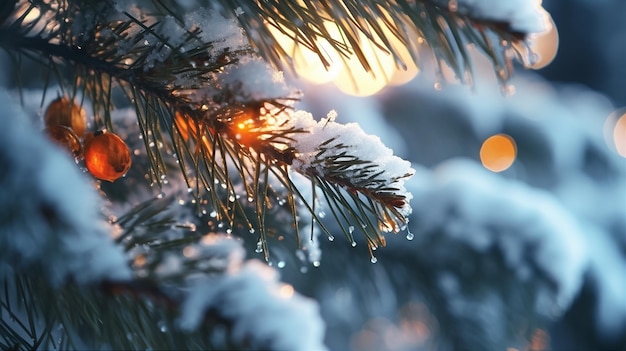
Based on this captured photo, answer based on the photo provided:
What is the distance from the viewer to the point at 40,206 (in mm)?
242

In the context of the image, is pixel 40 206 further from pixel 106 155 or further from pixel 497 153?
pixel 497 153

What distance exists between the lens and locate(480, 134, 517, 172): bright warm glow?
1595 millimetres

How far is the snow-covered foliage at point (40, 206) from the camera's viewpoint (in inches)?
9.5

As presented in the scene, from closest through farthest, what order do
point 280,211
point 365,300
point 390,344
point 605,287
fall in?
1. point 280,211
2. point 365,300
3. point 605,287
4. point 390,344

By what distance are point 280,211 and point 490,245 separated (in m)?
0.38

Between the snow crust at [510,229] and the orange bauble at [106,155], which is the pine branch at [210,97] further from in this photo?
the snow crust at [510,229]

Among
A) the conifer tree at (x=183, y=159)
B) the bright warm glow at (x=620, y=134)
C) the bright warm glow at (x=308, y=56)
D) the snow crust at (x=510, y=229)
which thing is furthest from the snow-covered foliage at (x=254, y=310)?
the bright warm glow at (x=620, y=134)

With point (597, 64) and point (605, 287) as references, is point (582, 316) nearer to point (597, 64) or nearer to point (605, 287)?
point (605, 287)

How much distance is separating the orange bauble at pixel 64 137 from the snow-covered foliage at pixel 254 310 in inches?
3.6

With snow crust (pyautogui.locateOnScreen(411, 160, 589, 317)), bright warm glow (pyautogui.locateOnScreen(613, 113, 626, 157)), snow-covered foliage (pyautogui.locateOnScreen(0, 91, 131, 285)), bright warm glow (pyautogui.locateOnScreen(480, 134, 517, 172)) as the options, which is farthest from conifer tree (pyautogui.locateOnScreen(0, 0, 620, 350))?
bright warm glow (pyautogui.locateOnScreen(613, 113, 626, 157))

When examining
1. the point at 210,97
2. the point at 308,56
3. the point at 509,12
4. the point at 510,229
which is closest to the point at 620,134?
the point at 510,229

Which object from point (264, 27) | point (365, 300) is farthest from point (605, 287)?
point (264, 27)

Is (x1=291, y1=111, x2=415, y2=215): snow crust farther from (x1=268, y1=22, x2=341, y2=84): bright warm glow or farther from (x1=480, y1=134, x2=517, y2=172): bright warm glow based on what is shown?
(x1=480, y1=134, x2=517, y2=172): bright warm glow

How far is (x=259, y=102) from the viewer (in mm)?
274
